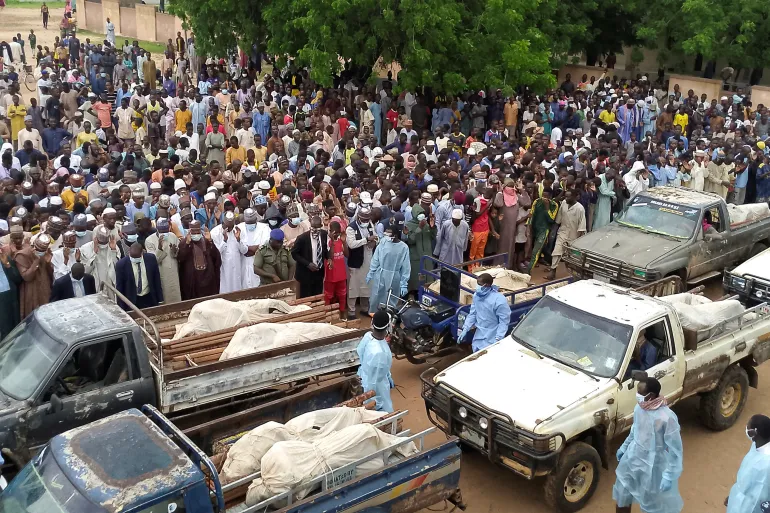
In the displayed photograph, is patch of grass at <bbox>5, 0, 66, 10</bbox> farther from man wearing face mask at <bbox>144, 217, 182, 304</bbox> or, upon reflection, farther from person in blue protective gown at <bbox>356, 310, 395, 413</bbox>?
person in blue protective gown at <bbox>356, 310, 395, 413</bbox>

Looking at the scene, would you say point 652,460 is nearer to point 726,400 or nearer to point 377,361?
→ point 377,361

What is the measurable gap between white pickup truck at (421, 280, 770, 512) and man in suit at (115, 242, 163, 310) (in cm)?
384

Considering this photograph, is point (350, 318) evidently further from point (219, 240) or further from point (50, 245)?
point (50, 245)

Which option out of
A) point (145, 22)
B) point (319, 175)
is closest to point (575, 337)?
point (319, 175)

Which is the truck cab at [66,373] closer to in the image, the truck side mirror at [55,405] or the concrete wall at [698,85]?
the truck side mirror at [55,405]

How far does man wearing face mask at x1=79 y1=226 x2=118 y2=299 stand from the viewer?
10.1 m

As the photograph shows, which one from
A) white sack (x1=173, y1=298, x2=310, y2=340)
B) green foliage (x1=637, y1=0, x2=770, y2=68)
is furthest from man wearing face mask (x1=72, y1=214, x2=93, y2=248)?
green foliage (x1=637, y1=0, x2=770, y2=68)

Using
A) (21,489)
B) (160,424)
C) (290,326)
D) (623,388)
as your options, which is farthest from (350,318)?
(21,489)

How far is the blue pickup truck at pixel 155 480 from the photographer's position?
5512 millimetres

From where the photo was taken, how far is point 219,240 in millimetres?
11180

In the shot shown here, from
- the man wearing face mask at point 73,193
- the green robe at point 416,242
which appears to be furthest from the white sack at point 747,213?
the man wearing face mask at point 73,193

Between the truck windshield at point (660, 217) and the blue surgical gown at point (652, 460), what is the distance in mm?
6473

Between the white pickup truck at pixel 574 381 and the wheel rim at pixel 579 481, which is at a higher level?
the white pickup truck at pixel 574 381

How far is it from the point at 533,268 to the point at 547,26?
13.0m
